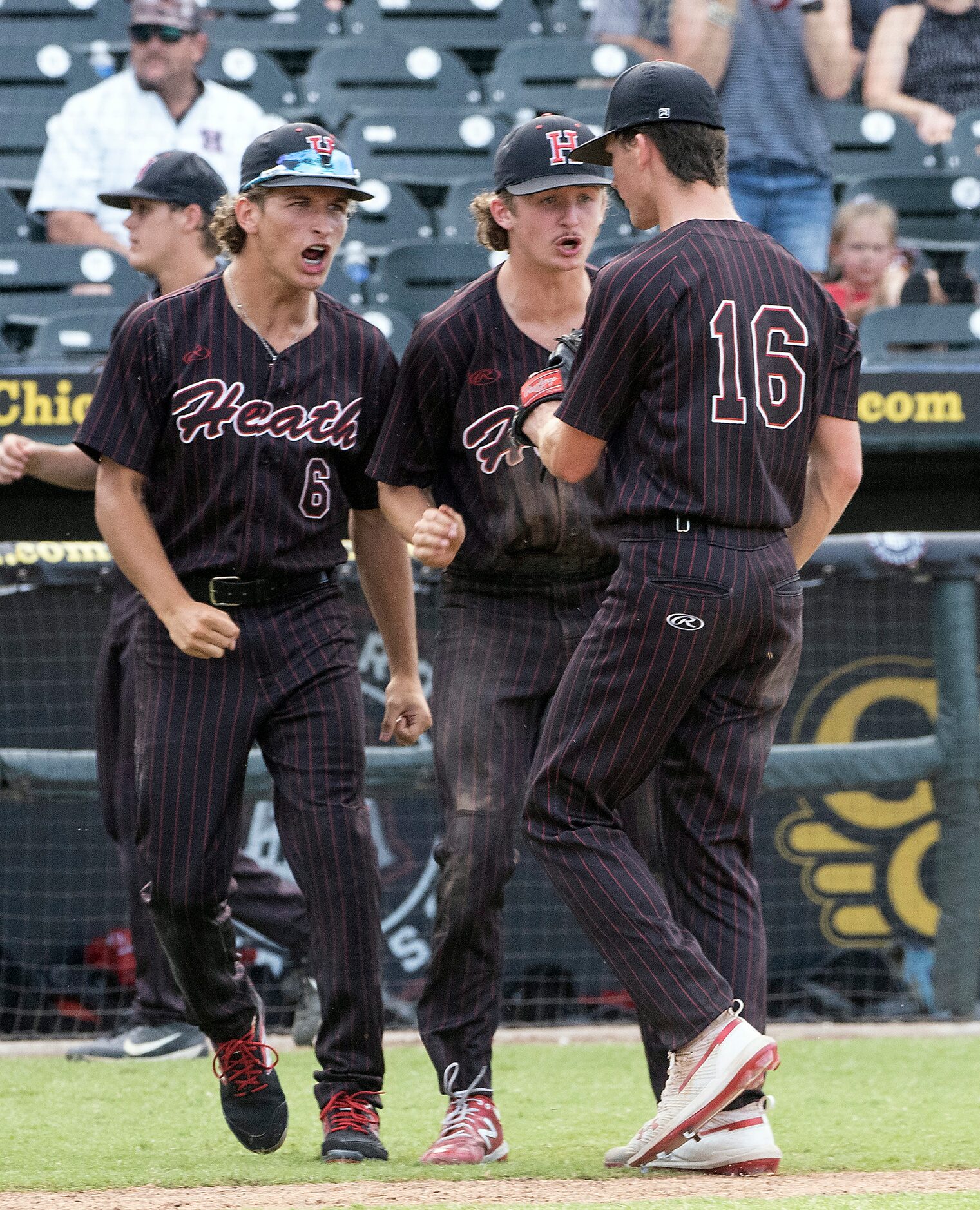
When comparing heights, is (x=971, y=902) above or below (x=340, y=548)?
below

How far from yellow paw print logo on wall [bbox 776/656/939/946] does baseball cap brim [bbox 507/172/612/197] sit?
2399mm

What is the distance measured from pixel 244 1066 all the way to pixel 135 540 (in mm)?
994

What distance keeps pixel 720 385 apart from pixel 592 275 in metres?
0.81

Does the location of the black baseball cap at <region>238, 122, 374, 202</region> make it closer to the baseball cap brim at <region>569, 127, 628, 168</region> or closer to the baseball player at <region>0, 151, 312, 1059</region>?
the baseball cap brim at <region>569, 127, 628, 168</region>

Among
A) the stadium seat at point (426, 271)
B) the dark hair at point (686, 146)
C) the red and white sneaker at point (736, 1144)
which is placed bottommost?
the red and white sneaker at point (736, 1144)

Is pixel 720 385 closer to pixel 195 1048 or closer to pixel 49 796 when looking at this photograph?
pixel 195 1048

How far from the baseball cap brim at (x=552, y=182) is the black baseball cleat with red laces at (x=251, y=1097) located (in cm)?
169

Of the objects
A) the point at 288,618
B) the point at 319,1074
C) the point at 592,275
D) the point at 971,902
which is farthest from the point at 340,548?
the point at 971,902

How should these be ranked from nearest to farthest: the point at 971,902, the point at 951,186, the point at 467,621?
the point at 467,621
the point at 971,902
the point at 951,186

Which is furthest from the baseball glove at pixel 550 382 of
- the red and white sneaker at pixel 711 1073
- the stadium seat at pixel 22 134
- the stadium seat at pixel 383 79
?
the stadium seat at pixel 22 134

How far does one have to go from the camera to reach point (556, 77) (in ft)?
27.3

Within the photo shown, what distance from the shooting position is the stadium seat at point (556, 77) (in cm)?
815

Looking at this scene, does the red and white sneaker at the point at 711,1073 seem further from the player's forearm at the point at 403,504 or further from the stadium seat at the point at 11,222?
the stadium seat at the point at 11,222

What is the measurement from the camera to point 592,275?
348 centimetres
